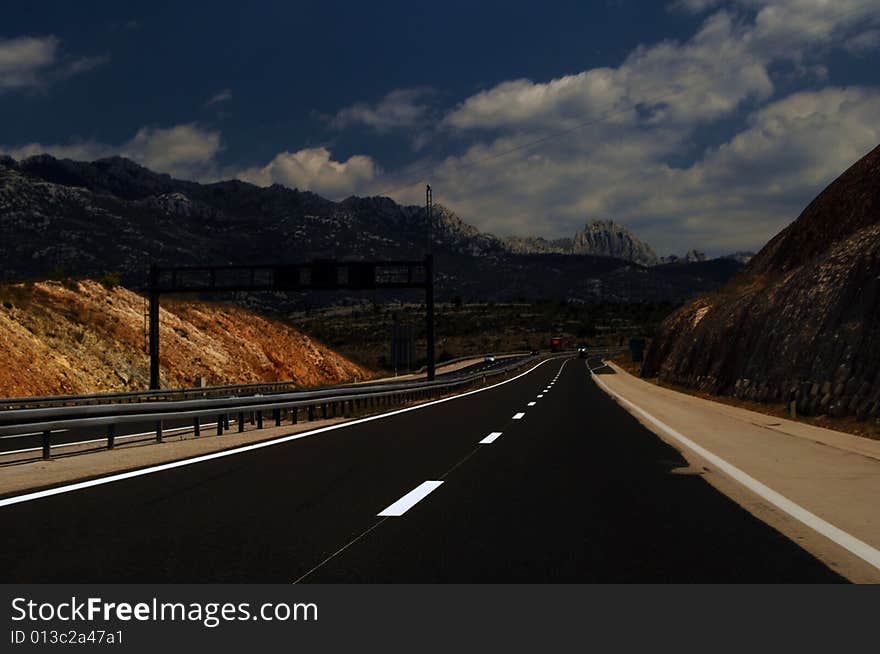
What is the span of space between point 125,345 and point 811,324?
35.7m

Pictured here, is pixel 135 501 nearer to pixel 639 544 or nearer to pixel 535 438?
pixel 639 544

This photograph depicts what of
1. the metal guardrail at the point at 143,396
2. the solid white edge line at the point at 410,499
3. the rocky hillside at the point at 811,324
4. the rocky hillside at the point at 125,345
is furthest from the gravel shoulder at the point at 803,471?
the rocky hillside at the point at 125,345

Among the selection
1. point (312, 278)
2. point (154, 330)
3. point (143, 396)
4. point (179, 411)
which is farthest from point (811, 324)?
point (154, 330)

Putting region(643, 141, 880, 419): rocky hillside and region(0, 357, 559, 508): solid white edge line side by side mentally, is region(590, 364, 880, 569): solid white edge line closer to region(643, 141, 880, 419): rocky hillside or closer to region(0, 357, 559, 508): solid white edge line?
region(0, 357, 559, 508): solid white edge line

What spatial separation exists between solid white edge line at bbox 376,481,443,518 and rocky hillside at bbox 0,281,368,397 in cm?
2845

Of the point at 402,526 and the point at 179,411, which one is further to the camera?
the point at 179,411

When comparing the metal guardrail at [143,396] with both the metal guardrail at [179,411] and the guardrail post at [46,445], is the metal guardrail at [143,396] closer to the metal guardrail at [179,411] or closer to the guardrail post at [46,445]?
the metal guardrail at [179,411]

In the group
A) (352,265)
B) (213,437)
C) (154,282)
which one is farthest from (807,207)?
(213,437)

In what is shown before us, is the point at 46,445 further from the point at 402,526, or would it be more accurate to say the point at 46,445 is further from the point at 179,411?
the point at 402,526

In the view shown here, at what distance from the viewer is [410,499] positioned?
820 cm

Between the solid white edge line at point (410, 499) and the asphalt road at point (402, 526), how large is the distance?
0.18ft

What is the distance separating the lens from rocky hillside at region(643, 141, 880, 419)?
2102cm

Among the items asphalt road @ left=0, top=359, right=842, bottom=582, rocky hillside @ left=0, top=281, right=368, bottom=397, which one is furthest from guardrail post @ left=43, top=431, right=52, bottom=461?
rocky hillside @ left=0, top=281, right=368, bottom=397
